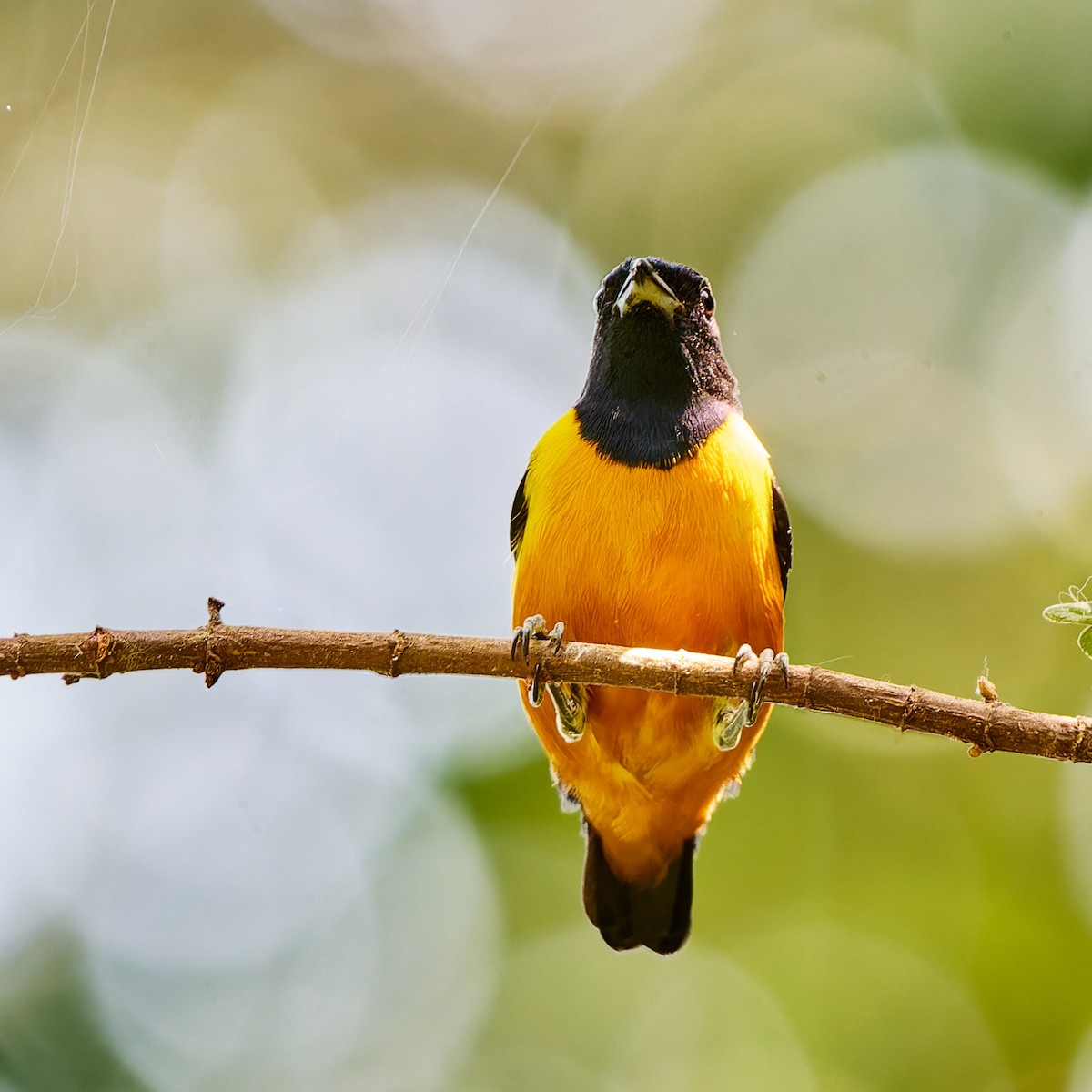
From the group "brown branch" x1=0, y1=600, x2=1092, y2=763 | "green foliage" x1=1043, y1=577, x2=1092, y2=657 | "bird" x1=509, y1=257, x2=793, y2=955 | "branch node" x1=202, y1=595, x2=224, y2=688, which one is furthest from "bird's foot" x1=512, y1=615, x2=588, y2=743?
"green foliage" x1=1043, y1=577, x2=1092, y2=657

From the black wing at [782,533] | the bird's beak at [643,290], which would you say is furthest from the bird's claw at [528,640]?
the bird's beak at [643,290]

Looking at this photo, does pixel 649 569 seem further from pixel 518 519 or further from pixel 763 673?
pixel 518 519

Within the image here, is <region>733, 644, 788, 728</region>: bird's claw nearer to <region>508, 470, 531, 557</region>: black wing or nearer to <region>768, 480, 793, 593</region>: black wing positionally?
<region>768, 480, 793, 593</region>: black wing

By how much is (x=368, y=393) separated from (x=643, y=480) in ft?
3.32

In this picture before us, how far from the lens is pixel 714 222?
6629 millimetres

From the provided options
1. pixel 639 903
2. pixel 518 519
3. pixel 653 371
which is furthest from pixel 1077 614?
pixel 639 903

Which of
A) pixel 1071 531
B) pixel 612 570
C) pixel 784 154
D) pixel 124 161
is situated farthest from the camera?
pixel 784 154

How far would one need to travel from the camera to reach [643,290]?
4266 millimetres

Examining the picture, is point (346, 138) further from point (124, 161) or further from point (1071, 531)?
point (1071, 531)

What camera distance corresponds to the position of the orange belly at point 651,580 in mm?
3908

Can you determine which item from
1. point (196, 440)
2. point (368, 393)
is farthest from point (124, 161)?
point (368, 393)

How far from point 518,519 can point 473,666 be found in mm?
1712

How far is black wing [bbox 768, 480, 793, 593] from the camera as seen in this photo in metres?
4.49

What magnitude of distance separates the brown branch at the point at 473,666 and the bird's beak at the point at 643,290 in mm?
1619
